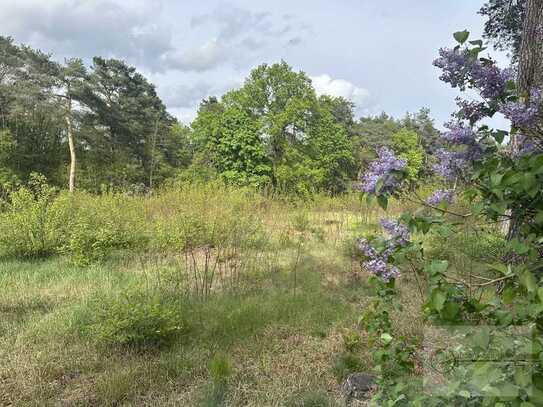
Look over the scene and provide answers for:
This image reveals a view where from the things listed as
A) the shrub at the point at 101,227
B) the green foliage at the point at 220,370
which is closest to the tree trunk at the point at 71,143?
the shrub at the point at 101,227

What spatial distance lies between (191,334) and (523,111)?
8.31ft

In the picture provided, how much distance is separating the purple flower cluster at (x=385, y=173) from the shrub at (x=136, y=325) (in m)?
2.05

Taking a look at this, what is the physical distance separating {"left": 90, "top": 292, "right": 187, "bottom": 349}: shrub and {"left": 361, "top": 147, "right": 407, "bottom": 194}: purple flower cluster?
6.73 feet

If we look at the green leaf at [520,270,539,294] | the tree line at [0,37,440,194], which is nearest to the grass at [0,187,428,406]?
the green leaf at [520,270,539,294]

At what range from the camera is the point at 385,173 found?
0.92 metres

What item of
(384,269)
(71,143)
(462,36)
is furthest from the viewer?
(71,143)

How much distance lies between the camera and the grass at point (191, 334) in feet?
6.89

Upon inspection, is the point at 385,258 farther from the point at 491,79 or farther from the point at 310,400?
the point at 310,400

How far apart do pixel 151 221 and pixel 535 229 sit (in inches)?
234

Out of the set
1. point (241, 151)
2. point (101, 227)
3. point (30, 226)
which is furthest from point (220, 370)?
point (241, 151)

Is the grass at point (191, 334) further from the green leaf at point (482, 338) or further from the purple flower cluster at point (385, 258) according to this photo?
the green leaf at point (482, 338)

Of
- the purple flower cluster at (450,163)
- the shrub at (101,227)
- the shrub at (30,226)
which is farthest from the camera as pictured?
the shrub at (30,226)

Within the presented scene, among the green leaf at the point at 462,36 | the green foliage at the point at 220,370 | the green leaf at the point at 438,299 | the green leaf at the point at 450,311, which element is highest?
the green leaf at the point at 462,36

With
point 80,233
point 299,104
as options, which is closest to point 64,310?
point 80,233
